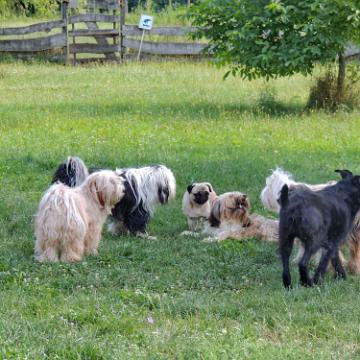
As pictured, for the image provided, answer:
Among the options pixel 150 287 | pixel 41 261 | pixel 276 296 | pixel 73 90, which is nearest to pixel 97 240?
pixel 41 261

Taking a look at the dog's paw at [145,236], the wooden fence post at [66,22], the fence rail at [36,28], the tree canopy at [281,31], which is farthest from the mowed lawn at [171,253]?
the fence rail at [36,28]

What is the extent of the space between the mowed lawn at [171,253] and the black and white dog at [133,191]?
0.23 meters

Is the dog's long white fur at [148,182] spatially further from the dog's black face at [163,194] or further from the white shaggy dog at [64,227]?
the white shaggy dog at [64,227]

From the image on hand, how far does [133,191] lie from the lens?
9.29 meters

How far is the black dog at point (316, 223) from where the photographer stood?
706 cm

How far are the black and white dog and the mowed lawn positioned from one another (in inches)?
9.0

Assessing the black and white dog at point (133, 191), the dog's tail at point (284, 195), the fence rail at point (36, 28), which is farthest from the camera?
the fence rail at point (36, 28)

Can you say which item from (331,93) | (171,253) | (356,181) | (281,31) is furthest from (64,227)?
(331,93)

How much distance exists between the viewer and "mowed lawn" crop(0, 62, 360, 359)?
219 inches

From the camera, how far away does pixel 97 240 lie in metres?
8.27

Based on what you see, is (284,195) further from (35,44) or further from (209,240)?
(35,44)

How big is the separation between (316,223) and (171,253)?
186 cm

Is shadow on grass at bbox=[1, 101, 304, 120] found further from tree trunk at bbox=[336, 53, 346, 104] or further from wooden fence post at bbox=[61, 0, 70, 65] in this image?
wooden fence post at bbox=[61, 0, 70, 65]

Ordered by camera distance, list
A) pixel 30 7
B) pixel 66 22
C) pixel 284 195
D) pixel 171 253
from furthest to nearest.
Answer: pixel 30 7
pixel 66 22
pixel 171 253
pixel 284 195
